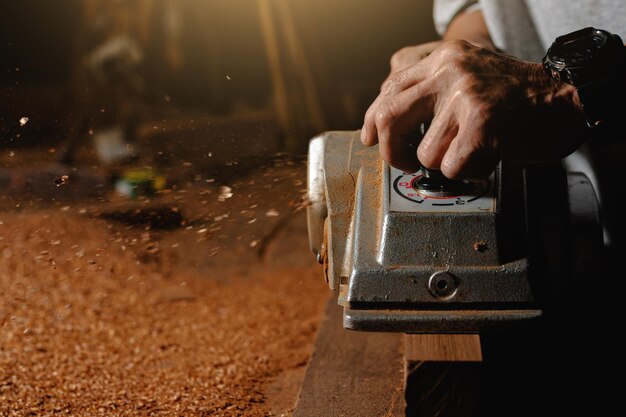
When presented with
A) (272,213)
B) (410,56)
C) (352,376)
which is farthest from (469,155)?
(272,213)

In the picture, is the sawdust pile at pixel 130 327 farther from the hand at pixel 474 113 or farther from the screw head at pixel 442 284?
the hand at pixel 474 113

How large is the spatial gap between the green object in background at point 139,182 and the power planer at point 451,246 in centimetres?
245

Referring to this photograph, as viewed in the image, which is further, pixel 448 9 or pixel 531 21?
pixel 448 9

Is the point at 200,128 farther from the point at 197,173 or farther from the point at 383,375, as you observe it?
the point at 383,375

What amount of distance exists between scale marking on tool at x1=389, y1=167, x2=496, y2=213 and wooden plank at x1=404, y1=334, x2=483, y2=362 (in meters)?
0.23

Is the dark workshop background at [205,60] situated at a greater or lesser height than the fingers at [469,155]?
lesser

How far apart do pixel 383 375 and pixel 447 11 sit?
1365mm

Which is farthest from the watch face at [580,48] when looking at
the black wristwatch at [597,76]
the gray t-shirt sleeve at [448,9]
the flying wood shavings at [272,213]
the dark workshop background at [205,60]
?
the dark workshop background at [205,60]

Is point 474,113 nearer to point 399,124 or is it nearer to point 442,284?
point 399,124

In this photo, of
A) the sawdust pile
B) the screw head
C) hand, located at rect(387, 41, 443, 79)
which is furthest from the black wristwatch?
the sawdust pile

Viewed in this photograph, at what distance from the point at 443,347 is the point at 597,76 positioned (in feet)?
1.87

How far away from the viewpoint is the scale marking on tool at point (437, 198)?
1.22m

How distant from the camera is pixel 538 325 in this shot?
1176mm

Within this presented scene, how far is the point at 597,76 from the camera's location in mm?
1193
